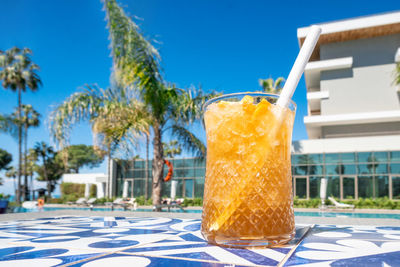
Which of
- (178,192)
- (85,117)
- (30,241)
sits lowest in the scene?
(178,192)

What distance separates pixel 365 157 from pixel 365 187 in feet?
6.26

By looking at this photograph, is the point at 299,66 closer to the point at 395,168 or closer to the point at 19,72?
the point at 395,168

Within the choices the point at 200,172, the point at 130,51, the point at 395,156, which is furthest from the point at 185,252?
the point at 200,172

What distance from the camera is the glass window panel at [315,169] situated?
72.6 feet

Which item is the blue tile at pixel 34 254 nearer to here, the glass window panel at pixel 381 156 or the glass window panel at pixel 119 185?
the glass window panel at pixel 381 156

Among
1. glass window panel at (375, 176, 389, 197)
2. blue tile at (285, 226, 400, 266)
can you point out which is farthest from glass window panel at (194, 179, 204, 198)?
blue tile at (285, 226, 400, 266)

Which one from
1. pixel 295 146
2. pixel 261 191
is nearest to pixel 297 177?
pixel 295 146

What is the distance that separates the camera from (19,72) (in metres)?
26.8

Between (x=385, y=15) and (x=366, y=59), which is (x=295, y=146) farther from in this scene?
(x=385, y=15)

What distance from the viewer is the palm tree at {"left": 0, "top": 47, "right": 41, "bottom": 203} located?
2639 centimetres

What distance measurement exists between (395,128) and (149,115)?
2034cm

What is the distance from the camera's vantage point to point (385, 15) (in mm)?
23656

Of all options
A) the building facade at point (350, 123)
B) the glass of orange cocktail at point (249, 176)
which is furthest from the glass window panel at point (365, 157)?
the glass of orange cocktail at point (249, 176)

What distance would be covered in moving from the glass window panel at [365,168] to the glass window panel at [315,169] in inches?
89.7
